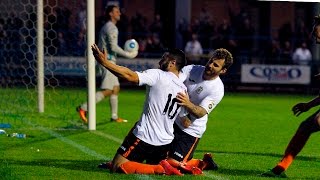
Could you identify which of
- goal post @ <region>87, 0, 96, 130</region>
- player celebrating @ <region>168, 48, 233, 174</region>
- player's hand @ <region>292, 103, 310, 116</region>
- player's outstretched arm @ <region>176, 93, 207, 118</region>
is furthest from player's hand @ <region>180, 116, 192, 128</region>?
goal post @ <region>87, 0, 96, 130</region>

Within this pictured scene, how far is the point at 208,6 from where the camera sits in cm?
4041

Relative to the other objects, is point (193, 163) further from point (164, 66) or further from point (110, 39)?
point (110, 39)

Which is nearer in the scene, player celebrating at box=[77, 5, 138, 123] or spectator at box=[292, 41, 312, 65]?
player celebrating at box=[77, 5, 138, 123]

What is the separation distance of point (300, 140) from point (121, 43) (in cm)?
2308

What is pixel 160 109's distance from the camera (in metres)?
10.6

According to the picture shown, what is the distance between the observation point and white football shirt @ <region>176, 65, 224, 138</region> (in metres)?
11.0

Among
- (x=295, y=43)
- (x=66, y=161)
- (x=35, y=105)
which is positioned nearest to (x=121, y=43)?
(x=295, y=43)

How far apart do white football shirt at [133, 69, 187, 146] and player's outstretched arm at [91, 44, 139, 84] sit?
459 millimetres

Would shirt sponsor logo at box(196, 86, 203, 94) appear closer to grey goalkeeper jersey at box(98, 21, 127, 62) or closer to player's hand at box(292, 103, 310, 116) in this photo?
player's hand at box(292, 103, 310, 116)

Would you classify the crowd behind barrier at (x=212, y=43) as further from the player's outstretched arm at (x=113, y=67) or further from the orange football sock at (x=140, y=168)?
the player's outstretched arm at (x=113, y=67)

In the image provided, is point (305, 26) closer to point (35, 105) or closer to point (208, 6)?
point (208, 6)

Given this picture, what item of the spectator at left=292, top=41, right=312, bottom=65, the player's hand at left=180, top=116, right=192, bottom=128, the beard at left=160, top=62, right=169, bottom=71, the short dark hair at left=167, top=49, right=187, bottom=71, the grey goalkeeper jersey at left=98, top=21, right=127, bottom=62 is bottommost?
the spectator at left=292, top=41, right=312, bottom=65

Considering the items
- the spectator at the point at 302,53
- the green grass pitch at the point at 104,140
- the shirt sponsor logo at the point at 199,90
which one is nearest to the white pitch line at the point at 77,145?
the green grass pitch at the point at 104,140

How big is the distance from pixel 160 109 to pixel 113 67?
1.01 meters
